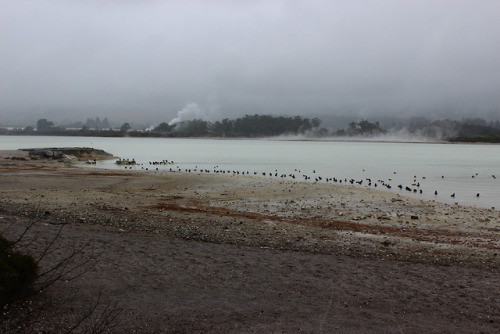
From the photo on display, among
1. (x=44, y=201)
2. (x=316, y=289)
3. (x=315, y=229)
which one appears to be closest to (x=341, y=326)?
(x=316, y=289)

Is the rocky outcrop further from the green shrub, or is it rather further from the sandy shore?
the green shrub

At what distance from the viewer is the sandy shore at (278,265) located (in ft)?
21.8

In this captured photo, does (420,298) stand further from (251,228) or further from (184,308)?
(251,228)

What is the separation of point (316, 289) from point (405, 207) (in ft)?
43.2

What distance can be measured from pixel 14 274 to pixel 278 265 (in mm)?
4920

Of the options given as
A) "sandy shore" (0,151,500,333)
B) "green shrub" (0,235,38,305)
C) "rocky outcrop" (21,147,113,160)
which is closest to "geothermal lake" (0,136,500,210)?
"rocky outcrop" (21,147,113,160)

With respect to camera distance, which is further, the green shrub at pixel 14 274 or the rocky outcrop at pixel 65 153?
the rocky outcrop at pixel 65 153

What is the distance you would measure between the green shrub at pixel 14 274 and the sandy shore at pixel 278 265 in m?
0.67

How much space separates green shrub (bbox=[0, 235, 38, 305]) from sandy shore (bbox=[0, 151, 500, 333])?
0.67 m

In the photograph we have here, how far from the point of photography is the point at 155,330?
6.05m

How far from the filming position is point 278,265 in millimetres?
9125

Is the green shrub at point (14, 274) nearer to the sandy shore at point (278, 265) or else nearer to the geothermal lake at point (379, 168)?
the sandy shore at point (278, 265)

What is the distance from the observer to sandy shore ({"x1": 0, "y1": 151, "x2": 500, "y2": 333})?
6641 millimetres

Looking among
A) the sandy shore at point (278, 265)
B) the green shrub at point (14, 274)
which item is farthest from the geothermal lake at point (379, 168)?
the green shrub at point (14, 274)
